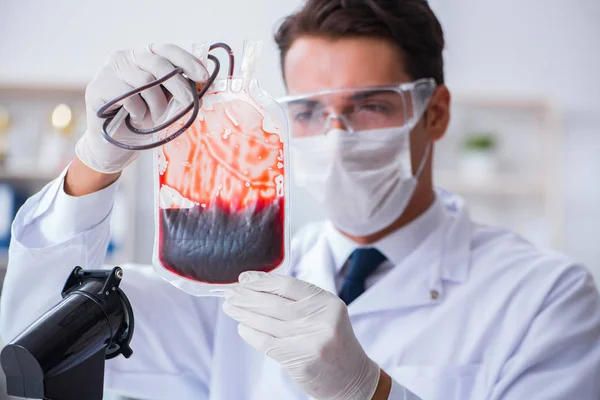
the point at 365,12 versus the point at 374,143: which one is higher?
the point at 365,12

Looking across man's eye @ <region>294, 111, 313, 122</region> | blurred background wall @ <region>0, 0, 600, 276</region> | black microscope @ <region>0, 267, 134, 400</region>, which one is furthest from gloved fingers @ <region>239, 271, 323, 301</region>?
blurred background wall @ <region>0, 0, 600, 276</region>

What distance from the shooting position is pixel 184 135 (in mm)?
812

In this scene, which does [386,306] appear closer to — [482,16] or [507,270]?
[507,270]

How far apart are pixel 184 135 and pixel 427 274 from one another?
615 mm

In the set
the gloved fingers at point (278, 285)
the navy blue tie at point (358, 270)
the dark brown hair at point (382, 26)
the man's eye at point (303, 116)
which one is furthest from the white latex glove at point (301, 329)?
the dark brown hair at point (382, 26)

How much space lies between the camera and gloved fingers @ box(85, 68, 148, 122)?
827 millimetres

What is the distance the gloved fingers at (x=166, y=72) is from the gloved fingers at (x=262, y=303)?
0.26 meters

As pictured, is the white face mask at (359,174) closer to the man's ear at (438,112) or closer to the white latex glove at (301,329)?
the man's ear at (438,112)

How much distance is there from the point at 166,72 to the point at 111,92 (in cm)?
10

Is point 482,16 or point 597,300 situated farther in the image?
point 482,16

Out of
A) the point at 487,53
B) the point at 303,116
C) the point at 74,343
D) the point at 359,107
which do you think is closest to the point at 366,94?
the point at 359,107

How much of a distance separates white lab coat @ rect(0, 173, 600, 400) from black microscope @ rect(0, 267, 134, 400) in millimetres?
226

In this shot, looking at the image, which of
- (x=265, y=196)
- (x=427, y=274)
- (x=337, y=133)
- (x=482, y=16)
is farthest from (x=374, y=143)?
(x=482, y=16)

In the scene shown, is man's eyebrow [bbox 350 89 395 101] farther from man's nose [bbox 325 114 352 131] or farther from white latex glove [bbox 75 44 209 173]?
white latex glove [bbox 75 44 209 173]
